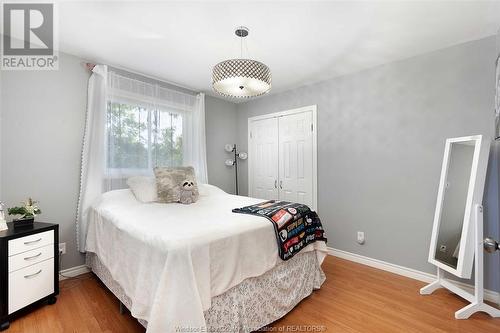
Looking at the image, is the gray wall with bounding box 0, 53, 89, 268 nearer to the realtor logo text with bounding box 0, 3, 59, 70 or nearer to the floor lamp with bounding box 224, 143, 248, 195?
the realtor logo text with bounding box 0, 3, 59, 70

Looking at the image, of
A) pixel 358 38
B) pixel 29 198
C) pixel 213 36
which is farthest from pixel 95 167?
pixel 358 38

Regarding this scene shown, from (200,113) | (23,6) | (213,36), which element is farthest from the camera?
(200,113)

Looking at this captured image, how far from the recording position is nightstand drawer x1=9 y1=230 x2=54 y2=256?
184 centimetres

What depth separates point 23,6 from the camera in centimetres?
189

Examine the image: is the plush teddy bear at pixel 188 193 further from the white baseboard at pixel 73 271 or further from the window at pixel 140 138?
the white baseboard at pixel 73 271

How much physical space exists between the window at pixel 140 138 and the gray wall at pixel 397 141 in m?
2.07

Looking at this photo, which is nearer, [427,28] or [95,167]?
[427,28]

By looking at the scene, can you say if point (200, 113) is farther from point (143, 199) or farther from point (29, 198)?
point (29, 198)

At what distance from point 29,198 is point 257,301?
2296 mm

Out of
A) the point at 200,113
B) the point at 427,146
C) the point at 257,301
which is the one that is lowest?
the point at 257,301

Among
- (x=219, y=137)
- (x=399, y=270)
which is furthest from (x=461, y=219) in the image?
(x=219, y=137)

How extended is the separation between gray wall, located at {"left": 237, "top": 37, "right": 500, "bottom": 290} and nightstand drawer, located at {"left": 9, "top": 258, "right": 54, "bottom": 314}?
305 centimetres

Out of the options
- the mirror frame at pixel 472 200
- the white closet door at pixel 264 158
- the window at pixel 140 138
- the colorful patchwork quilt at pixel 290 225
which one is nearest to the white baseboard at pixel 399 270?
the mirror frame at pixel 472 200

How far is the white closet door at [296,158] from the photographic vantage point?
11.5 feet
